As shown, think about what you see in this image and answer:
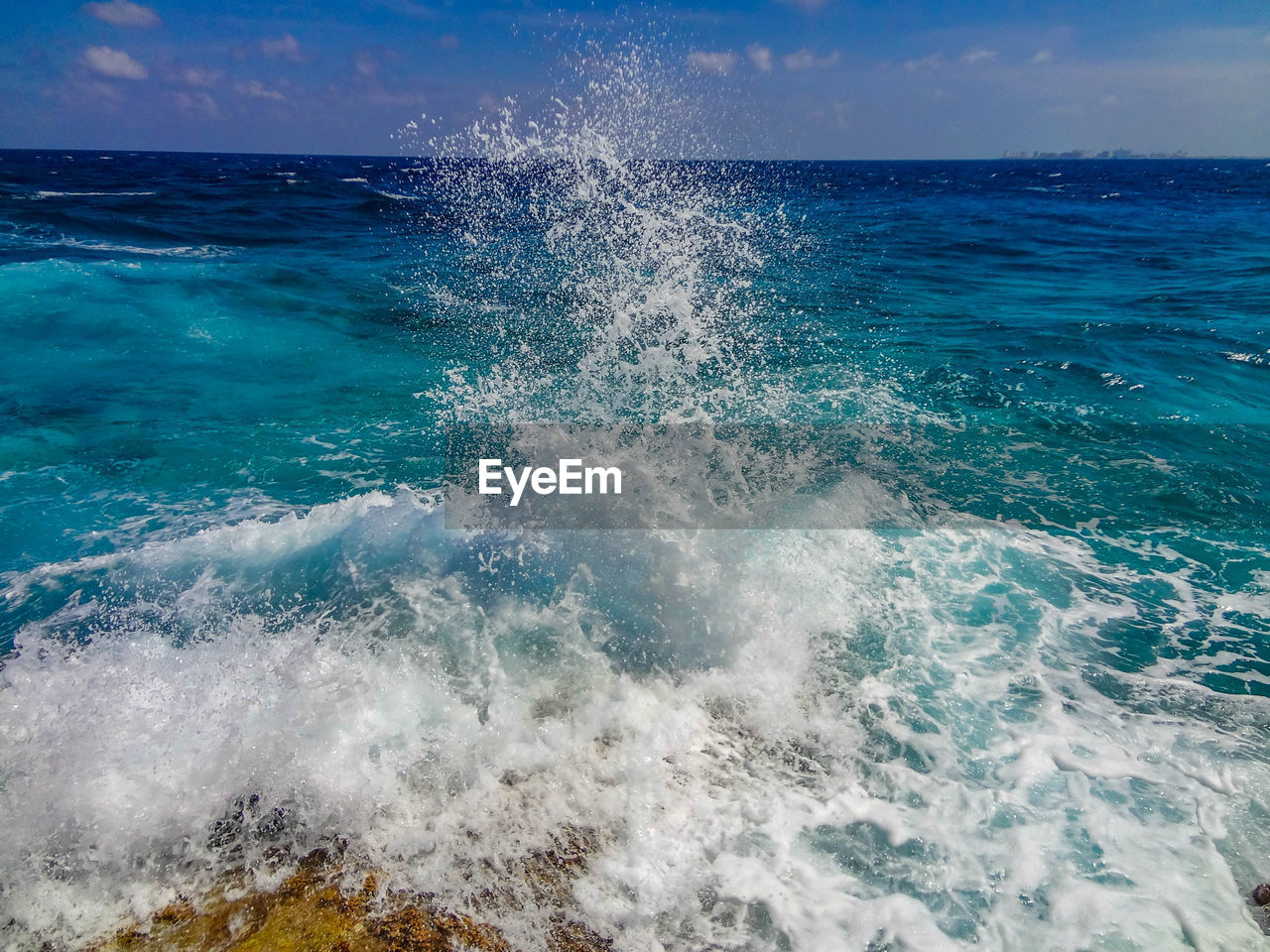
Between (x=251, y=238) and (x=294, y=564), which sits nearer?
(x=294, y=564)

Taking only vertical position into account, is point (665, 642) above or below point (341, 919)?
above

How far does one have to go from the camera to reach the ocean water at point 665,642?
3.32 metres

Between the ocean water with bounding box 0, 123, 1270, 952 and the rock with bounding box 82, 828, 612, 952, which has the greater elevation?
the ocean water with bounding box 0, 123, 1270, 952

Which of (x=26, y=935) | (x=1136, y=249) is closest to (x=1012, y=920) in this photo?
(x=26, y=935)

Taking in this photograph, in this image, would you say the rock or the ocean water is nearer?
the rock

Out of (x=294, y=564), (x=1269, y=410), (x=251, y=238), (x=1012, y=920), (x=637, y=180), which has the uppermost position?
(x=637, y=180)

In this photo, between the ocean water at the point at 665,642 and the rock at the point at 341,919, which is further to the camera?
the ocean water at the point at 665,642

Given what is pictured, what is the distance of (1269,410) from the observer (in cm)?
884

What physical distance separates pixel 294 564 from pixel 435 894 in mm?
3237

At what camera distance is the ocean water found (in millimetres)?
3318

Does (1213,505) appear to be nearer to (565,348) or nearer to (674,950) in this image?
(674,950)

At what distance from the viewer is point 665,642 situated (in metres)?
4.86

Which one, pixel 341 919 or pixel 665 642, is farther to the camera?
pixel 665 642

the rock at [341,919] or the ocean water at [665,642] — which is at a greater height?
the ocean water at [665,642]
